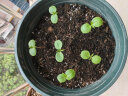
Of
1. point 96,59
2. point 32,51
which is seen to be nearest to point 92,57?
point 96,59

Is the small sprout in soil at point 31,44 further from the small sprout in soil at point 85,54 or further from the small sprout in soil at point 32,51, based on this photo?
the small sprout in soil at point 85,54

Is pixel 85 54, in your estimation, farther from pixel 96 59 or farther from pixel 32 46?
pixel 32 46

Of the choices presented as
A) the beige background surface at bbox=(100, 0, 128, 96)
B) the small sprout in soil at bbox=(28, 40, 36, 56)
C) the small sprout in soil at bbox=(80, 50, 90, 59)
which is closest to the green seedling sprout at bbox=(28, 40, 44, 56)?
the small sprout in soil at bbox=(28, 40, 36, 56)

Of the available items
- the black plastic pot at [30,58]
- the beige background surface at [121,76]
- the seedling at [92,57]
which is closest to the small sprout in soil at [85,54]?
the seedling at [92,57]

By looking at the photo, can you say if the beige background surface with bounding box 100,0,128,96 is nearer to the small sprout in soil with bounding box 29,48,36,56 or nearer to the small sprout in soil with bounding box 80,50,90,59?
the small sprout in soil with bounding box 80,50,90,59

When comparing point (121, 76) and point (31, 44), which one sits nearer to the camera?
point (31, 44)
